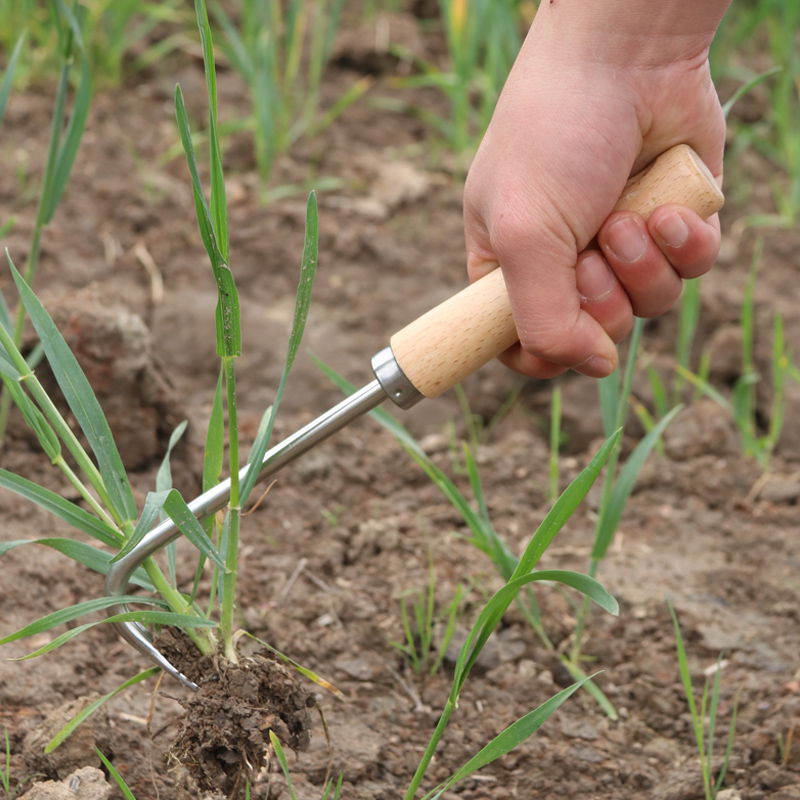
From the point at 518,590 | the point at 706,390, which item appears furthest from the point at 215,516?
the point at 706,390

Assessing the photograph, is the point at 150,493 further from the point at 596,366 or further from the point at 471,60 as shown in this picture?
the point at 471,60

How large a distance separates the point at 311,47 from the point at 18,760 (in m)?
2.33

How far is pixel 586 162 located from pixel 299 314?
1.21 ft

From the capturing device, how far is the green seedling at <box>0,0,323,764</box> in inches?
34.5

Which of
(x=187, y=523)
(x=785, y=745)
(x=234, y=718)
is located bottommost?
(x=785, y=745)

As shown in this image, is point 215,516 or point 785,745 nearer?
point 215,516

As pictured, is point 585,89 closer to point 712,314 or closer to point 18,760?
point 18,760

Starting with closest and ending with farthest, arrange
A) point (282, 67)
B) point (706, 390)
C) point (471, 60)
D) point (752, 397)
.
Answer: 1. point (706, 390)
2. point (752, 397)
3. point (471, 60)
4. point (282, 67)

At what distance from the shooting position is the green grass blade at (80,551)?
0.91 m

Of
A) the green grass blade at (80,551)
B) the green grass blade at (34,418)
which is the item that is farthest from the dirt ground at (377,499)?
the green grass blade at (34,418)

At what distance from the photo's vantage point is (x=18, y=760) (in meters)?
1.09

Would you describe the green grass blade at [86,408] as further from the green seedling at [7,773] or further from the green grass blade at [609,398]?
the green grass blade at [609,398]

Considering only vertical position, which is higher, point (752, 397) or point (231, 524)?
point (231, 524)

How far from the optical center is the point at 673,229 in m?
1.03
